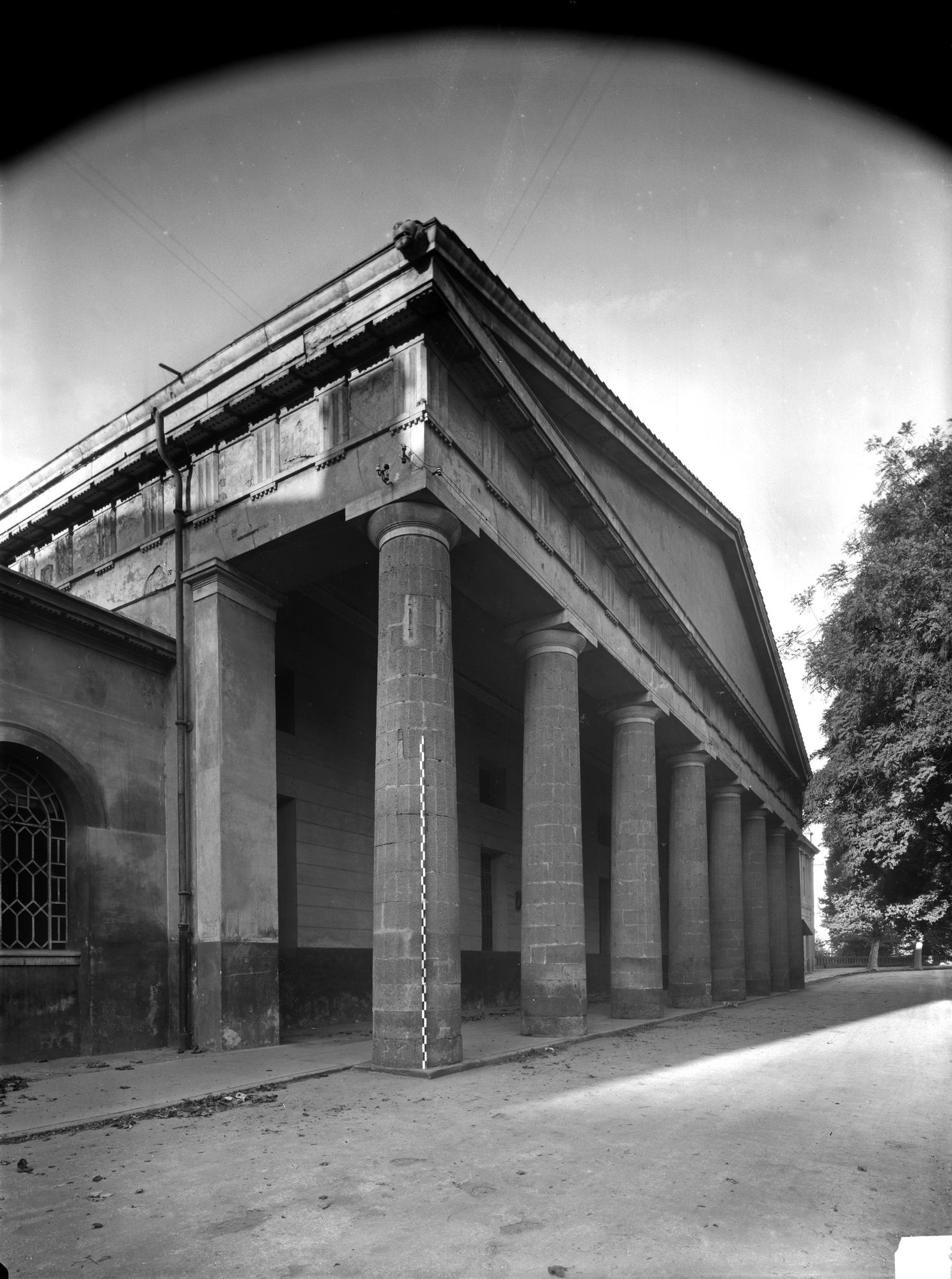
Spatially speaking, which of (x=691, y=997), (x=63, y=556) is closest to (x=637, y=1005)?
(x=691, y=997)

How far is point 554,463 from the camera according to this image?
16828mm

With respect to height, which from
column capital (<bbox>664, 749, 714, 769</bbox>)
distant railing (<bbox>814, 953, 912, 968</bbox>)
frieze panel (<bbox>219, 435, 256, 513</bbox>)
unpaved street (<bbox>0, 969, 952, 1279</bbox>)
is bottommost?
distant railing (<bbox>814, 953, 912, 968</bbox>)

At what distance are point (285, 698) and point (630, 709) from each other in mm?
7383

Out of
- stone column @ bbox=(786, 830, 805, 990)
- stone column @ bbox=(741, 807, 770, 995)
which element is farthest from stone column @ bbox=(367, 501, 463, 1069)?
stone column @ bbox=(786, 830, 805, 990)

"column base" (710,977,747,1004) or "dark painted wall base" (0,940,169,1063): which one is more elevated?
"dark painted wall base" (0,940,169,1063)

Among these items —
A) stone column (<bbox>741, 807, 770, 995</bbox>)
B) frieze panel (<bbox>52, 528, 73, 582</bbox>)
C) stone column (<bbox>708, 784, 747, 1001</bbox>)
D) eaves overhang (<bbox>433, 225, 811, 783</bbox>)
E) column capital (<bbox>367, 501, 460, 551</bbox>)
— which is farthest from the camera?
stone column (<bbox>741, 807, 770, 995</bbox>)

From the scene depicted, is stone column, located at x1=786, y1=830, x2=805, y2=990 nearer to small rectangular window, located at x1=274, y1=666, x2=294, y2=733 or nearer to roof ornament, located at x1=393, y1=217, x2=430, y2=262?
small rectangular window, located at x1=274, y1=666, x2=294, y2=733

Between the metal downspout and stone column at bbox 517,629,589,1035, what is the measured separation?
531 cm

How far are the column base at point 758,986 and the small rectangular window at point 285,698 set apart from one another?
21857 millimetres

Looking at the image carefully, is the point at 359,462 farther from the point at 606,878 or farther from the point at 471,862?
the point at 606,878

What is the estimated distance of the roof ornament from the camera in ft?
41.3

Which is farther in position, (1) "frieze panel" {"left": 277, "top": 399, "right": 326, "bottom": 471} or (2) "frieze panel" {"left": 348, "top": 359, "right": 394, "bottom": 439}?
(1) "frieze panel" {"left": 277, "top": 399, "right": 326, "bottom": 471}

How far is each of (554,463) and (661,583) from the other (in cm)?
630

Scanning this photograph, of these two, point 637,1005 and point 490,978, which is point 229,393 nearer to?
point 637,1005
